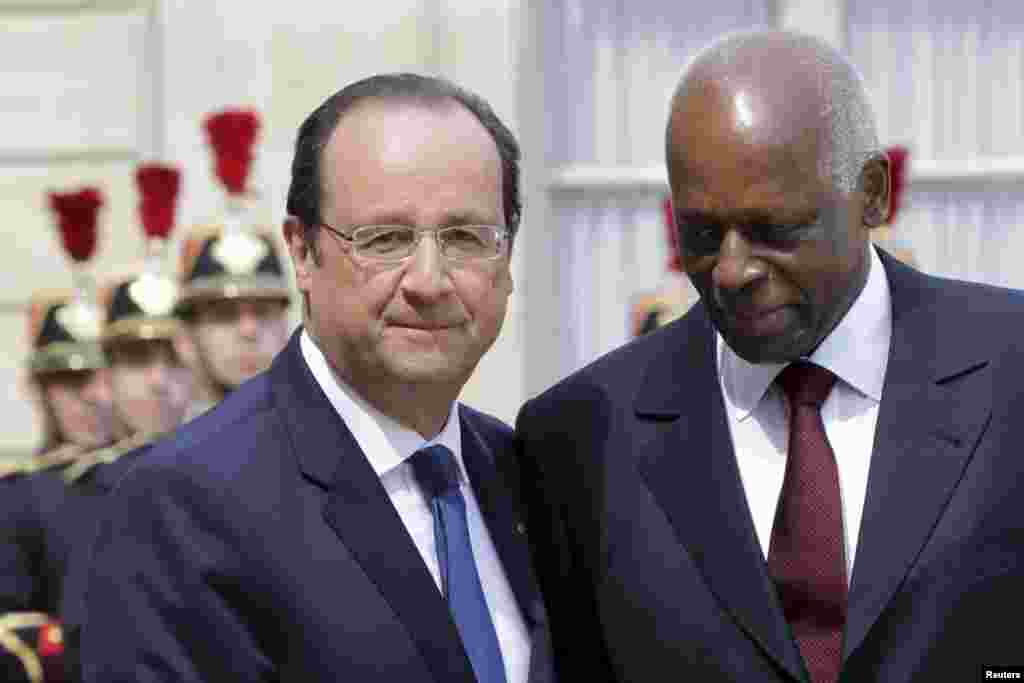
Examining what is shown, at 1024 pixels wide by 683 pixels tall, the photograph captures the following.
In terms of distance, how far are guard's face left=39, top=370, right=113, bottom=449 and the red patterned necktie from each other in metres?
3.63

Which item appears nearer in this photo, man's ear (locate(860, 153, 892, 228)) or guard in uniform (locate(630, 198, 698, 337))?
man's ear (locate(860, 153, 892, 228))

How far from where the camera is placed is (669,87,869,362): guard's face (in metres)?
3.06

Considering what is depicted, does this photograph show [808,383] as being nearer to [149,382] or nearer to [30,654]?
[30,654]

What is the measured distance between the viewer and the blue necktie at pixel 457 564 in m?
3.03

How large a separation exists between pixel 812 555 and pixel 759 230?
445 mm

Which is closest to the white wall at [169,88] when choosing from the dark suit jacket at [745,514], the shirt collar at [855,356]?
the dark suit jacket at [745,514]

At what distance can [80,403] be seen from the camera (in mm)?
6602

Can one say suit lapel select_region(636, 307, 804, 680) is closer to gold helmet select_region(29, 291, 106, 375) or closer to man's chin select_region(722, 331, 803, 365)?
man's chin select_region(722, 331, 803, 365)

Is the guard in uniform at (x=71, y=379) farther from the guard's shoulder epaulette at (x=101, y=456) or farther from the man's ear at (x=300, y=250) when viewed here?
the man's ear at (x=300, y=250)

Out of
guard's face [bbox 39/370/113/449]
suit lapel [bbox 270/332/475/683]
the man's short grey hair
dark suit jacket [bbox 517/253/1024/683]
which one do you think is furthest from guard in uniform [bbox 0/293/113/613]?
the man's short grey hair

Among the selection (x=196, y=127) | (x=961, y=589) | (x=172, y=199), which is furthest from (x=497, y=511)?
(x=196, y=127)

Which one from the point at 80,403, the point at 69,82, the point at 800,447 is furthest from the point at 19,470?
the point at 800,447

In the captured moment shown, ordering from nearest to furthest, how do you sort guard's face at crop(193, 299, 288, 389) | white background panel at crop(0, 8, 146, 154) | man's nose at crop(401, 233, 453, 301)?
man's nose at crop(401, 233, 453, 301)
guard's face at crop(193, 299, 288, 389)
white background panel at crop(0, 8, 146, 154)

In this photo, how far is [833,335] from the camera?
3203 mm
